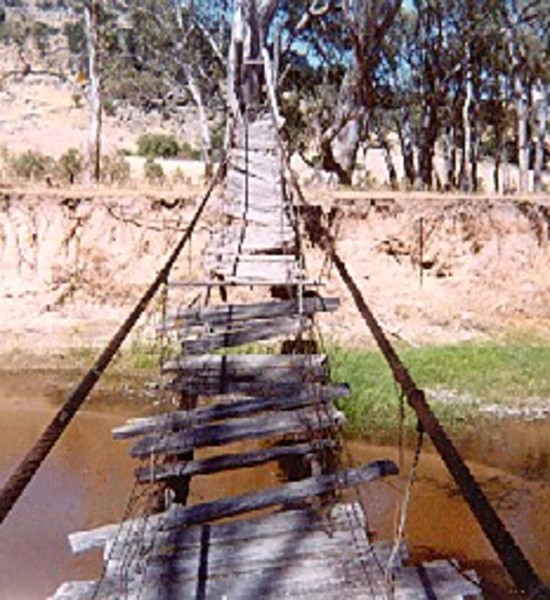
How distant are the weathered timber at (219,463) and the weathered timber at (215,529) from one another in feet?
1.96

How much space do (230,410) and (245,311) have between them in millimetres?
1528

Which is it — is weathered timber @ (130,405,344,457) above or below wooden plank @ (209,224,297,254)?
below

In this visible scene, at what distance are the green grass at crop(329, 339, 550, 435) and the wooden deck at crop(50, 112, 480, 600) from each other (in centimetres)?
233

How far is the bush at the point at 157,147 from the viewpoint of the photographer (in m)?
32.4

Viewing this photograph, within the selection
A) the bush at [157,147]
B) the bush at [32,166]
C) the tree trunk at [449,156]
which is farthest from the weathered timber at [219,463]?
the bush at [157,147]

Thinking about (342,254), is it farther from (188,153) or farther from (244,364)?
(188,153)

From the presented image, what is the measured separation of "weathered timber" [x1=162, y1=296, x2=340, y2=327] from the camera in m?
6.31

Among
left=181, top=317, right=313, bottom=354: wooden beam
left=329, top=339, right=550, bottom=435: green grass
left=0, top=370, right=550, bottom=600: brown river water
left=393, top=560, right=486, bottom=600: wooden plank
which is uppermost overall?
left=181, top=317, right=313, bottom=354: wooden beam

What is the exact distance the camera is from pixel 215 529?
373 cm

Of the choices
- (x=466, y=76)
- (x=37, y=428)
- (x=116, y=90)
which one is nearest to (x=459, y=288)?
(x=37, y=428)

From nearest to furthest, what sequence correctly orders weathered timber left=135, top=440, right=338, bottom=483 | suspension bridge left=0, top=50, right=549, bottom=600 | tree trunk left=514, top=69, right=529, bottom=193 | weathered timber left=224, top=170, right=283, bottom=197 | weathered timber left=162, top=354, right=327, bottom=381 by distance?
1. suspension bridge left=0, top=50, right=549, bottom=600
2. weathered timber left=135, top=440, right=338, bottom=483
3. weathered timber left=162, top=354, right=327, bottom=381
4. weathered timber left=224, top=170, right=283, bottom=197
5. tree trunk left=514, top=69, right=529, bottom=193

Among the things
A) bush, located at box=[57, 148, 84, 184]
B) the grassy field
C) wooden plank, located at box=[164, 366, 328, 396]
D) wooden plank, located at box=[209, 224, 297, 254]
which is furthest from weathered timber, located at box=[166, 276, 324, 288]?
bush, located at box=[57, 148, 84, 184]

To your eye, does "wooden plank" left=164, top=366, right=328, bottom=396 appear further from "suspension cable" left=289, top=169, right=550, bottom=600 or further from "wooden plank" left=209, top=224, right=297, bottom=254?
"suspension cable" left=289, top=169, right=550, bottom=600

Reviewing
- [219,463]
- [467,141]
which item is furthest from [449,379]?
[467,141]
